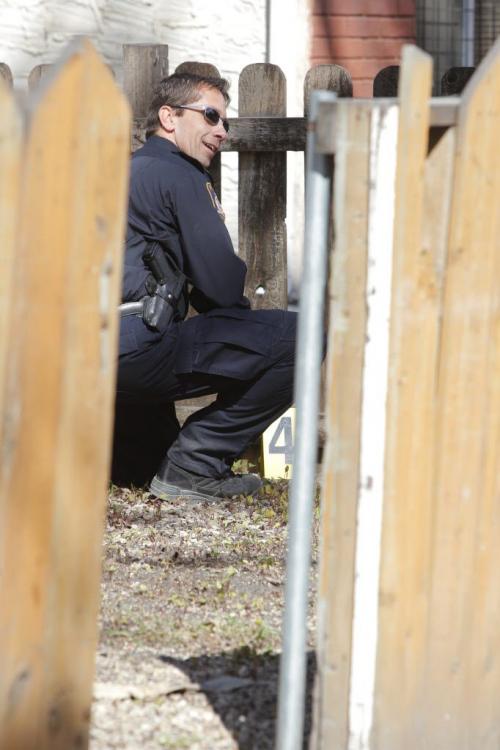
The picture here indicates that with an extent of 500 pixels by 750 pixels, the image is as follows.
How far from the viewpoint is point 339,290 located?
2.13 metres

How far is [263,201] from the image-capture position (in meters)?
5.50

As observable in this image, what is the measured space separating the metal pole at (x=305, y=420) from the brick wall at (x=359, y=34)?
268 inches

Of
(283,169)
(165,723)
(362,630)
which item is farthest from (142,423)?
(362,630)

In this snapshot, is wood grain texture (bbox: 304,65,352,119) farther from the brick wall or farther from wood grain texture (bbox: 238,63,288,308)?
the brick wall

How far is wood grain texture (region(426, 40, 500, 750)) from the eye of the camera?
2.14 metres

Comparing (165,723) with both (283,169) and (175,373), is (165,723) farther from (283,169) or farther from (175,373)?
(283,169)

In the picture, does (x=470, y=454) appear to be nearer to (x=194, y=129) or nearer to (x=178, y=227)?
(x=178, y=227)

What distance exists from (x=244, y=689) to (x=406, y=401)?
104 centimetres

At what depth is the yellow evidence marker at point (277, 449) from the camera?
5270mm

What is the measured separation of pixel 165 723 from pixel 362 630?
2.30 ft

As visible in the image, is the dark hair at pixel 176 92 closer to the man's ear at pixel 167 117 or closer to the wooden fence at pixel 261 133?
the man's ear at pixel 167 117

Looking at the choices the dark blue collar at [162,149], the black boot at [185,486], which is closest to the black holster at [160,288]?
the dark blue collar at [162,149]

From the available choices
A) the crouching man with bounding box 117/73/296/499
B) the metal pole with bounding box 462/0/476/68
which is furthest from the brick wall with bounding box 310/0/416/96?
the crouching man with bounding box 117/73/296/499

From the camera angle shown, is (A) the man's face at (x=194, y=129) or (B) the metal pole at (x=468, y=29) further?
(B) the metal pole at (x=468, y=29)
